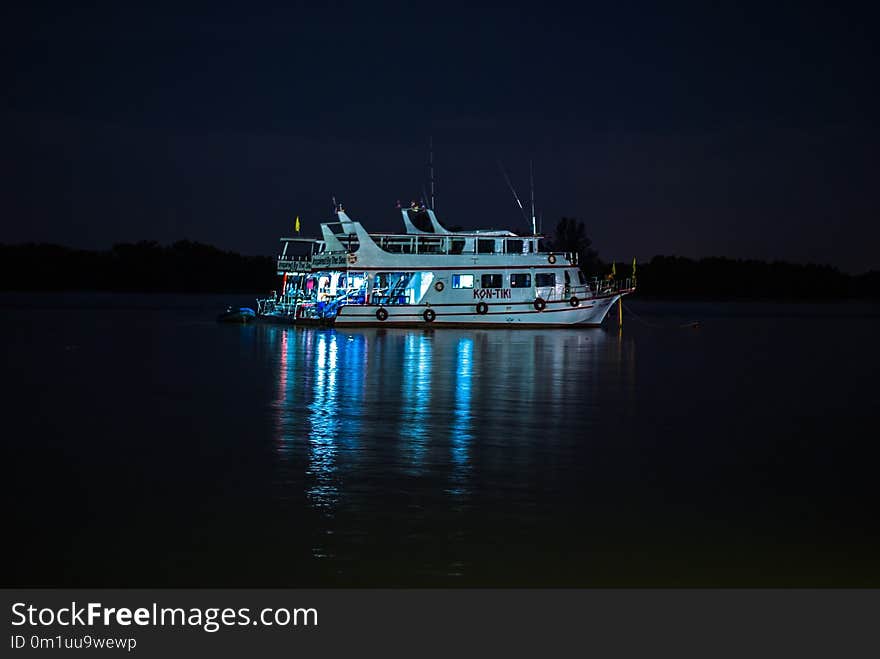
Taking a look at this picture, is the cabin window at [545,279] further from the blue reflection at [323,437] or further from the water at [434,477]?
the water at [434,477]

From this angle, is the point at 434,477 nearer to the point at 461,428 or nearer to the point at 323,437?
the point at 323,437

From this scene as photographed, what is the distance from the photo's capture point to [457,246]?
188 feet

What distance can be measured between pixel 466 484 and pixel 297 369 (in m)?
18.0

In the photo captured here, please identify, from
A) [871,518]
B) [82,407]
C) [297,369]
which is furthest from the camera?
[297,369]

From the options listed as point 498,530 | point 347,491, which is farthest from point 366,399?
point 498,530

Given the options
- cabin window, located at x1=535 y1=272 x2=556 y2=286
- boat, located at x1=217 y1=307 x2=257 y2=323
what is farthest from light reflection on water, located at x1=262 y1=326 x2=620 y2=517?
boat, located at x1=217 y1=307 x2=257 y2=323

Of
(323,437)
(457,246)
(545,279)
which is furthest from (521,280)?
(323,437)

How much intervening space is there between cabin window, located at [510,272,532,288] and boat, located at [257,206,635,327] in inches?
1.9

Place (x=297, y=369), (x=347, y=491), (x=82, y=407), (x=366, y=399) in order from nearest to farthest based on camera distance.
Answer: (x=347, y=491), (x=82, y=407), (x=366, y=399), (x=297, y=369)

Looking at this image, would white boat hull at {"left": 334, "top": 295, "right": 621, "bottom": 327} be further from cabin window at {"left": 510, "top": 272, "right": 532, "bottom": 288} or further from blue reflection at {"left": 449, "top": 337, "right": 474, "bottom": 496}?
blue reflection at {"left": 449, "top": 337, "right": 474, "bottom": 496}

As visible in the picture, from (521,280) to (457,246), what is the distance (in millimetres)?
3615

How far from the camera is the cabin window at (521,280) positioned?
2226 inches
